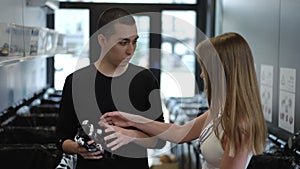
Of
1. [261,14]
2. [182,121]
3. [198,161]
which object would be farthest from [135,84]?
[182,121]

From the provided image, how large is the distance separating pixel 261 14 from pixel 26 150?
2.49 m

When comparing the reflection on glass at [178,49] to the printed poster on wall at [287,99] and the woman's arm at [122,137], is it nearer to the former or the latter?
the printed poster on wall at [287,99]

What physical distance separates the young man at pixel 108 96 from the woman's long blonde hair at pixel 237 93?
0.41 metres

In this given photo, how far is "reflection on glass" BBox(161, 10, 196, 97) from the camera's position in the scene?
21.5ft

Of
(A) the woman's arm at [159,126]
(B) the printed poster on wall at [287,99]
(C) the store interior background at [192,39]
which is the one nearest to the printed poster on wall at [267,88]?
(C) the store interior background at [192,39]

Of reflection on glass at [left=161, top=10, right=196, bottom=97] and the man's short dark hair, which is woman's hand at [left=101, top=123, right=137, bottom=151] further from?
reflection on glass at [left=161, top=10, right=196, bottom=97]

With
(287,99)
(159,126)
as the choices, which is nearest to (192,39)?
(287,99)

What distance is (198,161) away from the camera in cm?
384

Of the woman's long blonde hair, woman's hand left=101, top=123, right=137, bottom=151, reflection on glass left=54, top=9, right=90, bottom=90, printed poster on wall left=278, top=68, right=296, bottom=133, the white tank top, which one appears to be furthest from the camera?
reflection on glass left=54, top=9, right=90, bottom=90

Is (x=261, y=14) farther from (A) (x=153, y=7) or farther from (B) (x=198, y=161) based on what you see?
(A) (x=153, y=7)

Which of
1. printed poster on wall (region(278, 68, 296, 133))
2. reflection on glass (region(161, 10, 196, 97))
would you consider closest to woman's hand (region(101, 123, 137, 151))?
printed poster on wall (region(278, 68, 296, 133))

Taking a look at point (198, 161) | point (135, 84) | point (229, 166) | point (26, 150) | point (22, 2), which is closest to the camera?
point (229, 166)

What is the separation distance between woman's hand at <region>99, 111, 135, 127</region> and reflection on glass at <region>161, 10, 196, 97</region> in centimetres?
438

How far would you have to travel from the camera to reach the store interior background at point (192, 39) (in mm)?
3586
